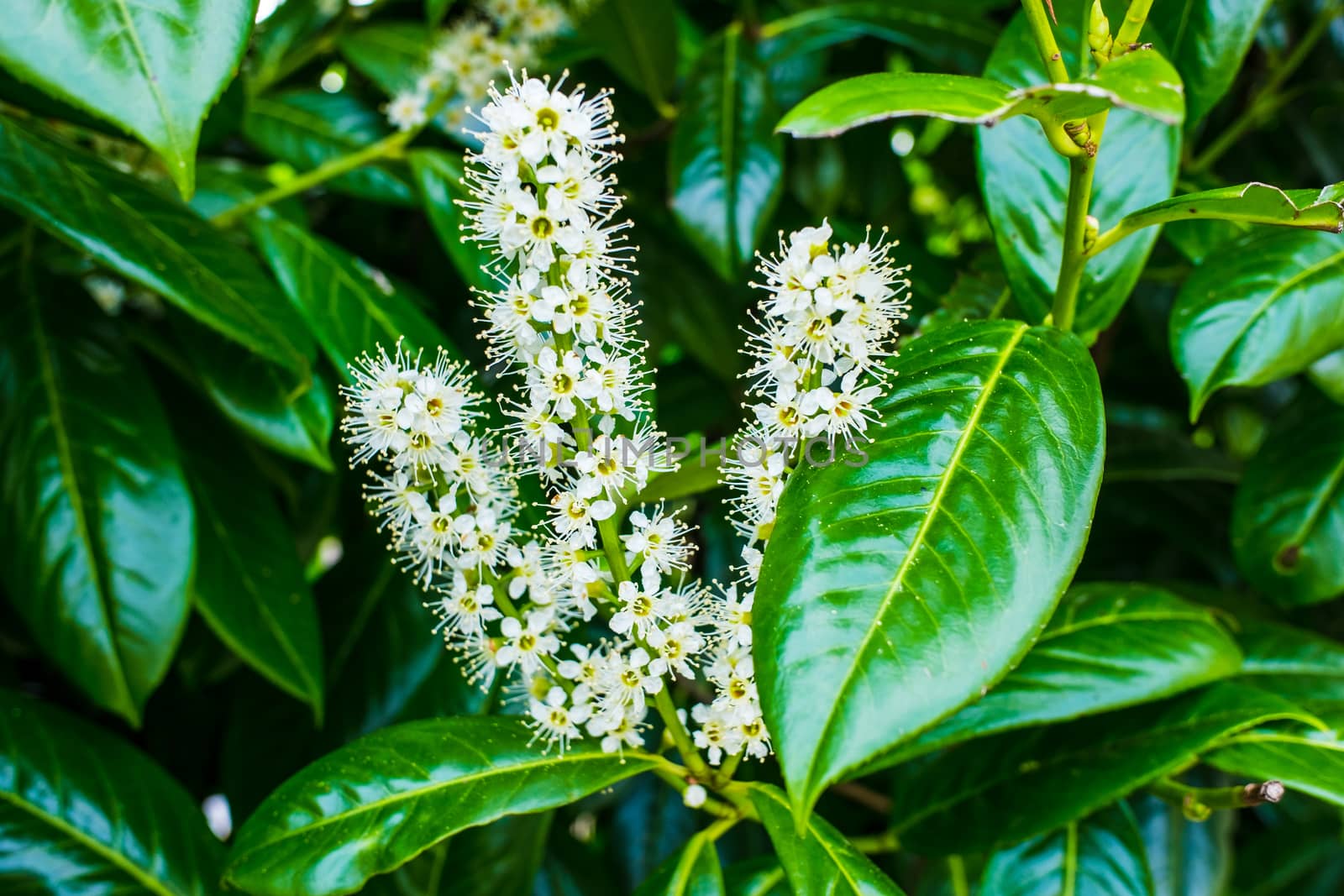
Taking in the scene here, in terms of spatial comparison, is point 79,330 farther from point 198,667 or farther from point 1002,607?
point 1002,607

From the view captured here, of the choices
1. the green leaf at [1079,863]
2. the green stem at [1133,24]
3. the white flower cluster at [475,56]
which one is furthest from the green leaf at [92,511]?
the green stem at [1133,24]

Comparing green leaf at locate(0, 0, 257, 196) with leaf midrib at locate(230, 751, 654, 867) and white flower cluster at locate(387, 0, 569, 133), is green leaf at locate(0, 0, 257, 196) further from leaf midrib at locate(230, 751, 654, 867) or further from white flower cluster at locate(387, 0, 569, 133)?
white flower cluster at locate(387, 0, 569, 133)

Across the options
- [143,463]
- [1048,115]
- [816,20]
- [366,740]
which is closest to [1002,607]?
[1048,115]

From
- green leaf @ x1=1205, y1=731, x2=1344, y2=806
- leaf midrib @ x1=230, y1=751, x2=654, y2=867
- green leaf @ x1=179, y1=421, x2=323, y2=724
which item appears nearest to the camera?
leaf midrib @ x1=230, y1=751, x2=654, y2=867

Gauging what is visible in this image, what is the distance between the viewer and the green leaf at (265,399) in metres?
1.17

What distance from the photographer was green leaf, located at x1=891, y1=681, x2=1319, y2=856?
1036mm

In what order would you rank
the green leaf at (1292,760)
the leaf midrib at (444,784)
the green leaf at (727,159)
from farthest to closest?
the green leaf at (727,159) → the green leaf at (1292,760) → the leaf midrib at (444,784)

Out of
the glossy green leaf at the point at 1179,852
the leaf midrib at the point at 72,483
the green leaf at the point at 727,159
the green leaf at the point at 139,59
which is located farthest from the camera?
the glossy green leaf at the point at 1179,852

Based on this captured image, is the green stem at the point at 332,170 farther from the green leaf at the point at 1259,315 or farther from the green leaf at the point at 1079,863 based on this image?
the green leaf at the point at 1079,863

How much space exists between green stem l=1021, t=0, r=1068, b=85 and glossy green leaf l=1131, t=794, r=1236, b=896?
3.56 feet

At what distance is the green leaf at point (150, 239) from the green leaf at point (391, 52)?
19.3 inches

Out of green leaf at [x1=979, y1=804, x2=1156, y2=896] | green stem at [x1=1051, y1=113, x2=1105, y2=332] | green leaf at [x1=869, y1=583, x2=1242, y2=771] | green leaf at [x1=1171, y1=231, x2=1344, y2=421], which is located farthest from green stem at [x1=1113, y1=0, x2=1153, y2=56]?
green leaf at [x1=979, y1=804, x2=1156, y2=896]

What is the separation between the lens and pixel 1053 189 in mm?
1078

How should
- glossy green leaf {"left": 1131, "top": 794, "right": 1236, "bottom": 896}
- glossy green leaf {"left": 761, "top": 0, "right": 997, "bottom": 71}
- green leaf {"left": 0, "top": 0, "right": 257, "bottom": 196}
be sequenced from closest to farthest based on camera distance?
green leaf {"left": 0, "top": 0, "right": 257, "bottom": 196} < glossy green leaf {"left": 1131, "top": 794, "right": 1236, "bottom": 896} < glossy green leaf {"left": 761, "top": 0, "right": 997, "bottom": 71}
